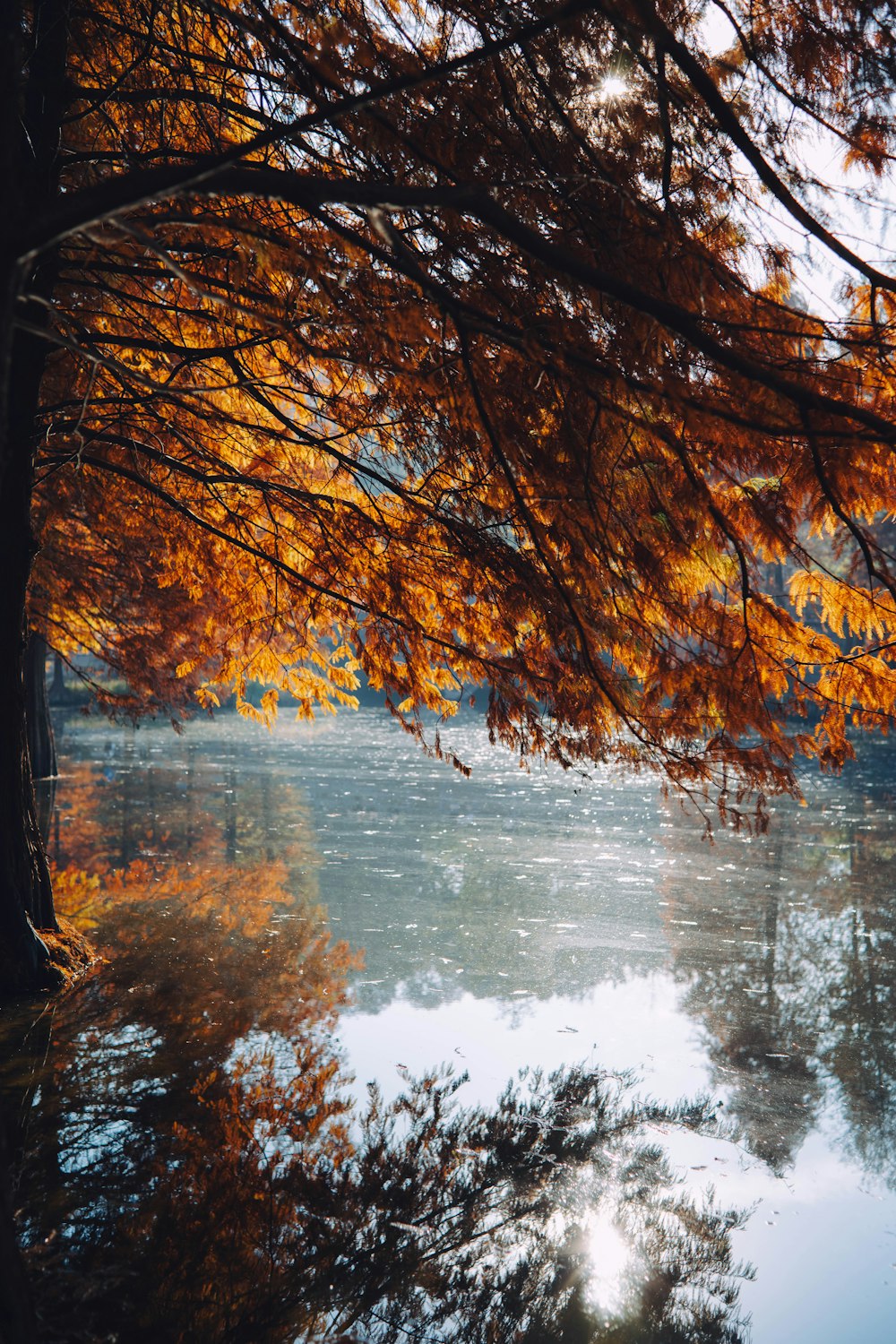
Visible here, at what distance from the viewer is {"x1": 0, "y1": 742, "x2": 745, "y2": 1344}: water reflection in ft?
10.2

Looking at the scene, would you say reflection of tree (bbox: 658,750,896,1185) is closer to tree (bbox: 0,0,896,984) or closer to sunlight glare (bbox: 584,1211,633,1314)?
sunlight glare (bbox: 584,1211,633,1314)

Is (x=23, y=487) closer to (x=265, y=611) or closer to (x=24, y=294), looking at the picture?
(x=265, y=611)

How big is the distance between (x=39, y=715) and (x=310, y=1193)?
1388cm

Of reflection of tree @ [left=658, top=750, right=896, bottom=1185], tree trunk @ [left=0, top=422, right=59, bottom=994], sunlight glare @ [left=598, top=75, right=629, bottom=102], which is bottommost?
reflection of tree @ [left=658, top=750, right=896, bottom=1185]

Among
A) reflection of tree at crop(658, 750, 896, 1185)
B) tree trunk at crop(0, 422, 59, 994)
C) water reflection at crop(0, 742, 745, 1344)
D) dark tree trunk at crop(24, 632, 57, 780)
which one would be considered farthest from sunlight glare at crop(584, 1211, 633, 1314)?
dark tree trunk at crop(24, 632, 57, 780)

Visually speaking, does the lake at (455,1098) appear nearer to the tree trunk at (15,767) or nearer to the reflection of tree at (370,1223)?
the reflection of tree at (370,1223)

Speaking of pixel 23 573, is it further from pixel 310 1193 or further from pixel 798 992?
pixel 798 992

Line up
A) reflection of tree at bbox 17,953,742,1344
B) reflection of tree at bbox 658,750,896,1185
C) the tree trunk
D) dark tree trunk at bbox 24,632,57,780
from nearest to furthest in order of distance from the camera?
reflection of tree at bbox 17,953,742,1344, reflection of tree at bbox 658,750,896,1185, the tree trunk, dark tree trunk at bbox 24,632,57,780

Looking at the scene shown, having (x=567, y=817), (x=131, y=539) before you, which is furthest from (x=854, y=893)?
(x=131, y=539)

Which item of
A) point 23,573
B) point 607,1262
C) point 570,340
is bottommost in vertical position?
point 607,1262

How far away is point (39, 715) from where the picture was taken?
16141 millimetres

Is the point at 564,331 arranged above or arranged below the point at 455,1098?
above

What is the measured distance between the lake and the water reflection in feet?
0.05

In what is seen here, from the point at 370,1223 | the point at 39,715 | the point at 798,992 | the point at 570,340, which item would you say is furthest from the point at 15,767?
the point at 39,715
